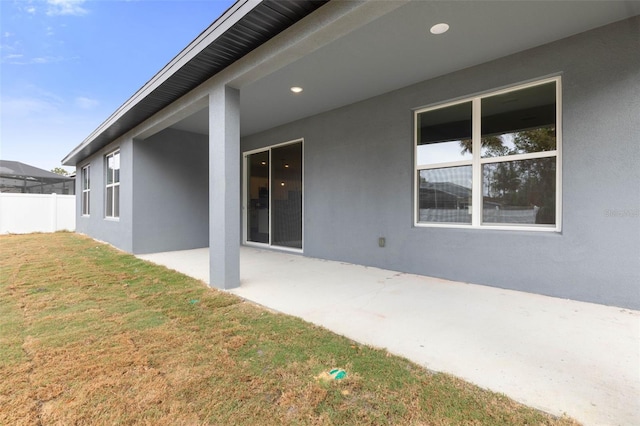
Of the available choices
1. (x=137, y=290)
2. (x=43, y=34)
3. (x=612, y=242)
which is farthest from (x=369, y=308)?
(x=43, y=34)

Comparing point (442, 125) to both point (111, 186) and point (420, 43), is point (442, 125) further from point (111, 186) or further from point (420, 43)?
point (111, 186)

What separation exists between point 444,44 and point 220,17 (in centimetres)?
249

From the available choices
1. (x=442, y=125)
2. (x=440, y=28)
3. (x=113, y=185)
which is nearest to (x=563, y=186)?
(x=442, y=125)

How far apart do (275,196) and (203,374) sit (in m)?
5.40

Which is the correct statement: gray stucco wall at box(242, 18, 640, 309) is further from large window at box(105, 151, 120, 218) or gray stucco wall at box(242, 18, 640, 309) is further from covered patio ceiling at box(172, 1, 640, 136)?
large window at box(105, 151, 120, 218)

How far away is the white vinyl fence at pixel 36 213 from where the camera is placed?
11.2 meters

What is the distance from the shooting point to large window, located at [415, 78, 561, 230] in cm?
352

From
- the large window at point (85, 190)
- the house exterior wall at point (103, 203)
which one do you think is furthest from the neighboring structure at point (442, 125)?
the large window at point (85, 190)

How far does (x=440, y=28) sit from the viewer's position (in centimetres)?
303

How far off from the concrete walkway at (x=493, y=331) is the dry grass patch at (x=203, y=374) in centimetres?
22

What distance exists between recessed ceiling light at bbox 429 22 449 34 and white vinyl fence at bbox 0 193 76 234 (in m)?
15.2

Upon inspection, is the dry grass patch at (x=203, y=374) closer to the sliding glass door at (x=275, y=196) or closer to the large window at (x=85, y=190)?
the sliding glass door at (x=275, y=196)

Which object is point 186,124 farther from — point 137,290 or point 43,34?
point 43,34

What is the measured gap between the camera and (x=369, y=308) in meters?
3.00
